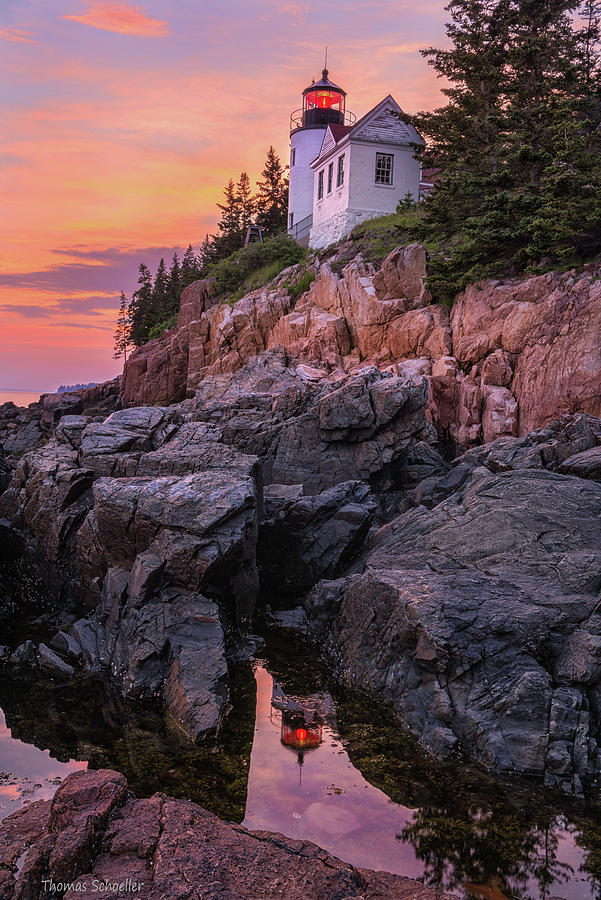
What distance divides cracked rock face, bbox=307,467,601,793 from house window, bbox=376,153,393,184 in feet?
120

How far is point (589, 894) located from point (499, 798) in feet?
5.71

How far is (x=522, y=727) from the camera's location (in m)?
9.86

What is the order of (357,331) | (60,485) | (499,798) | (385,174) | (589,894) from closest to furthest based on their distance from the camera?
(589,894) < (499,798) < (60,485) < (357,331) < (385,174)

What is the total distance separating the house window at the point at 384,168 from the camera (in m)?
46.3

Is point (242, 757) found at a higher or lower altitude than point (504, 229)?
lower

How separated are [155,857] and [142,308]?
8104 centimetres

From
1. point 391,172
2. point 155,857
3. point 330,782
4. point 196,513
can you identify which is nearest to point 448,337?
point 196,513

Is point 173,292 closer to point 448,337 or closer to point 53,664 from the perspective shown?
point 448,337

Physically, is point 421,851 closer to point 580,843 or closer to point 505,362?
point 580,843

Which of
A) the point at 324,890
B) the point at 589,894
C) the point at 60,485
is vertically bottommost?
the point at 589,894

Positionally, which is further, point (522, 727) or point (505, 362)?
point (505, 362)

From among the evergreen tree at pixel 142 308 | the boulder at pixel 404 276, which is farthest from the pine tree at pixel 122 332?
the boulder at pixel 404 276

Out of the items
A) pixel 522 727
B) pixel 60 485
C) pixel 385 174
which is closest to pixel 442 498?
pixel 522 727

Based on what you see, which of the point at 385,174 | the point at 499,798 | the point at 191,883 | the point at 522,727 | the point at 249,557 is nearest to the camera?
the point at 191,883
